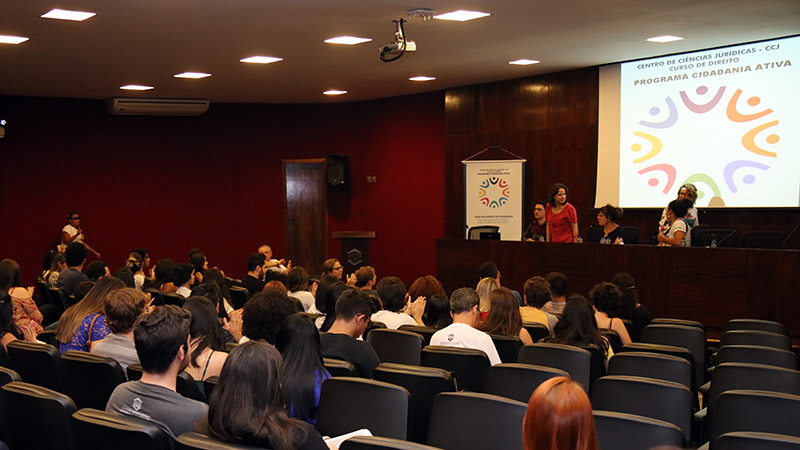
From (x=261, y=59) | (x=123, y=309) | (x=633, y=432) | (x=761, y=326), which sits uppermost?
(x=261, y=59)

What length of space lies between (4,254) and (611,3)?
10.6 metres

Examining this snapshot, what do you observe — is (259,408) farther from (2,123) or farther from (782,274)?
(2,123)

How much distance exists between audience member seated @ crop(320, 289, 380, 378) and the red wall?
9312 mm

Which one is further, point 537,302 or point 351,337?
point 537,302

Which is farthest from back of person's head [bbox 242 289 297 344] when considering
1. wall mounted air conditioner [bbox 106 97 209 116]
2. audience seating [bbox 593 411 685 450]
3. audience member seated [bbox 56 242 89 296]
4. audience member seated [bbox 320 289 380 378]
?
wall mounted air conditioner [bbox 106 97 209 116]

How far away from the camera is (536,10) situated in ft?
24.1

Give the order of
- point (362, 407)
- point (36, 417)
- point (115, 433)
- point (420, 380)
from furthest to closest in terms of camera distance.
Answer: point (420, 380), point (362, 407), point (36, 417), point (115, 433)

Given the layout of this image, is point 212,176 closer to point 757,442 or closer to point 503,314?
point 503,314

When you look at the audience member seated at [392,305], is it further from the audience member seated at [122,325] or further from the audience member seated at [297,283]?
the audience member seated at [122,325]

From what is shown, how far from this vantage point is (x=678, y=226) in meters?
8.54

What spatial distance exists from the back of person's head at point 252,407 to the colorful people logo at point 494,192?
9542mm

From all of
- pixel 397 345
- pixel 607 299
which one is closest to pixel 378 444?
pixel 397 345

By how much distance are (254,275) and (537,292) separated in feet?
12.0

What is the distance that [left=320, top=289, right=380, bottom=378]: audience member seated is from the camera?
3.93m
